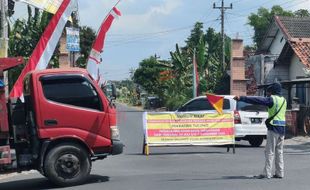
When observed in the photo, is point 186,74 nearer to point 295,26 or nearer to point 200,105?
point 295,26

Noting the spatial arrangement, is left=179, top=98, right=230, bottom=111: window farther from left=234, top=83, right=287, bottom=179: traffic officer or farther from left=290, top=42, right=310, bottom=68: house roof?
left=290, top=42, right=310, bottom=68: house roof

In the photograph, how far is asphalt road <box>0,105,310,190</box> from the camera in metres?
11.2

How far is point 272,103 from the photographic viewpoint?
1201cm

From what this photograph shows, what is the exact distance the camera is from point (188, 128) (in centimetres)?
1792

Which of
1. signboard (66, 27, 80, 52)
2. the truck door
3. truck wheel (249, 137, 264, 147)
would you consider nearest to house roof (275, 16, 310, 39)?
truck wheel (249, 137, 264, 147)

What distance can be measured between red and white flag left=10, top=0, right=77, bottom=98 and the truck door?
1447mm

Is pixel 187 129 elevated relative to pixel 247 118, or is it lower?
lower

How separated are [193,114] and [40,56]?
5.87m

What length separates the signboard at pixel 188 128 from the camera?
17.6 meters

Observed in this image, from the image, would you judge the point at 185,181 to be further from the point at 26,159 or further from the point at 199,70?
the point at 199,70

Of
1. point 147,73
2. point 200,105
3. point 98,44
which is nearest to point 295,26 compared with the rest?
point 200,105

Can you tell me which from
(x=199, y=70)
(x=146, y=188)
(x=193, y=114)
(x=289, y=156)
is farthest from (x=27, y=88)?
(x=199, y=70)

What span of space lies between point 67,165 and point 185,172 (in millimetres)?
2895

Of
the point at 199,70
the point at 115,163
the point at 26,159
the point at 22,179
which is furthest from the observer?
the point at 199,70
